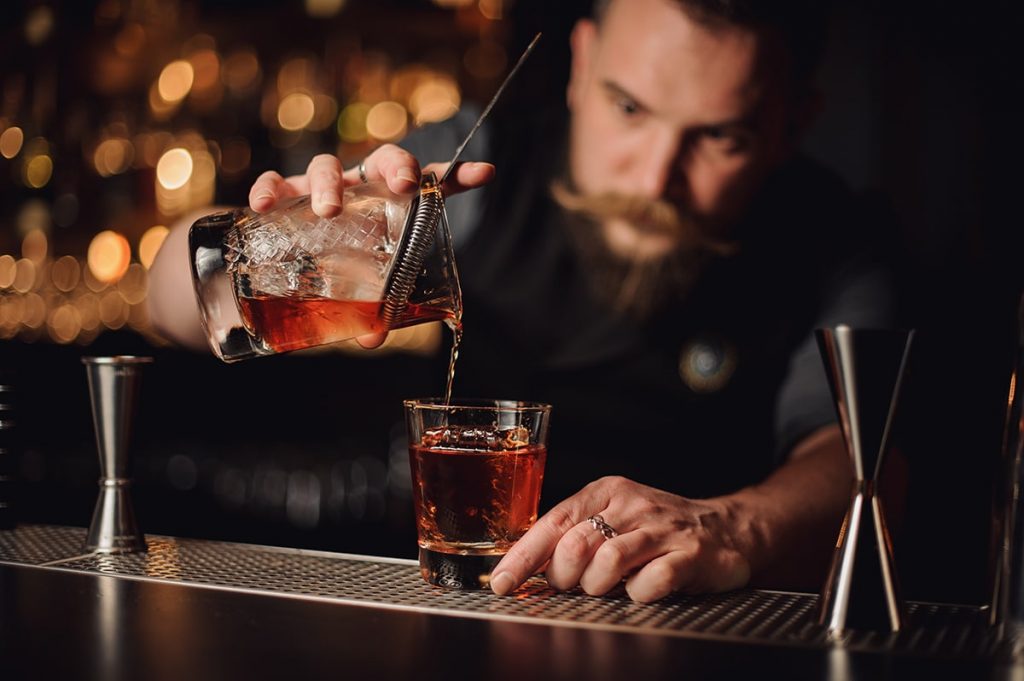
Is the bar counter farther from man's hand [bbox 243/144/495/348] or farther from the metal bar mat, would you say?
man's hand [bbox 243/144/495/348]

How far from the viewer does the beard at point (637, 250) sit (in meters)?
2.68

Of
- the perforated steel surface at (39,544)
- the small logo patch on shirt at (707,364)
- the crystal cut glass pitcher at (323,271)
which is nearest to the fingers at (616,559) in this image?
the crystal cut glass pitcher at (323,271)

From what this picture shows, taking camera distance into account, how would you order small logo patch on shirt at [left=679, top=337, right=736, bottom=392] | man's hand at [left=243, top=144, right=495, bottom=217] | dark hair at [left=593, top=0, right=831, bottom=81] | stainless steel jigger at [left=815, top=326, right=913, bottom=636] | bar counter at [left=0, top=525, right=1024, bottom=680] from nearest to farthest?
bar counter at [left=0, top=525, right=1024, bottom=680], stainless steel jigger at [left=815, top=326, right=913, bottom=636], man's hand at [left=243, top=144, right=495, bottom=217], dark hair at [left=593, top=0, right=831, bottom=81], small logo patch on shirt at [left=679, top=337, right=736, bottom=392]

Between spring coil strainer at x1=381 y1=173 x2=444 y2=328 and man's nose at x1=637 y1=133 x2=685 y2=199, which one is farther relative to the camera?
man's nose at x1=637 y1=133 x2=685 y2=199

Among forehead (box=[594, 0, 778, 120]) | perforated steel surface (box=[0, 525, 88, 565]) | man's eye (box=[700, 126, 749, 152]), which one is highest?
forehead (box=[594, 0, 778, 120])

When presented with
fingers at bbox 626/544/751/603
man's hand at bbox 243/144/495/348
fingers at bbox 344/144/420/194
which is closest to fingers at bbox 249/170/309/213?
man's hand at bbox 243/144/495/348

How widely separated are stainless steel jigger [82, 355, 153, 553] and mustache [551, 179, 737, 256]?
1.61 m

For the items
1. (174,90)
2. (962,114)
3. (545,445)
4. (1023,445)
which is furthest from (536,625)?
(174,90)

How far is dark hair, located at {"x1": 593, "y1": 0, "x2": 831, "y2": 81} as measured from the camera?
2.49 m

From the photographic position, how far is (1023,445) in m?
0.93

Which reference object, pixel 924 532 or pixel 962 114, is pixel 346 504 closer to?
pixel 924 532

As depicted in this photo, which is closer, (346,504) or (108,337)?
(346,504)

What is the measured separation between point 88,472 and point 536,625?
114 inches

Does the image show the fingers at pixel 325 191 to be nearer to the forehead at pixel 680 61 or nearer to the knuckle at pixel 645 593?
the knuckle at pixel 645 593
